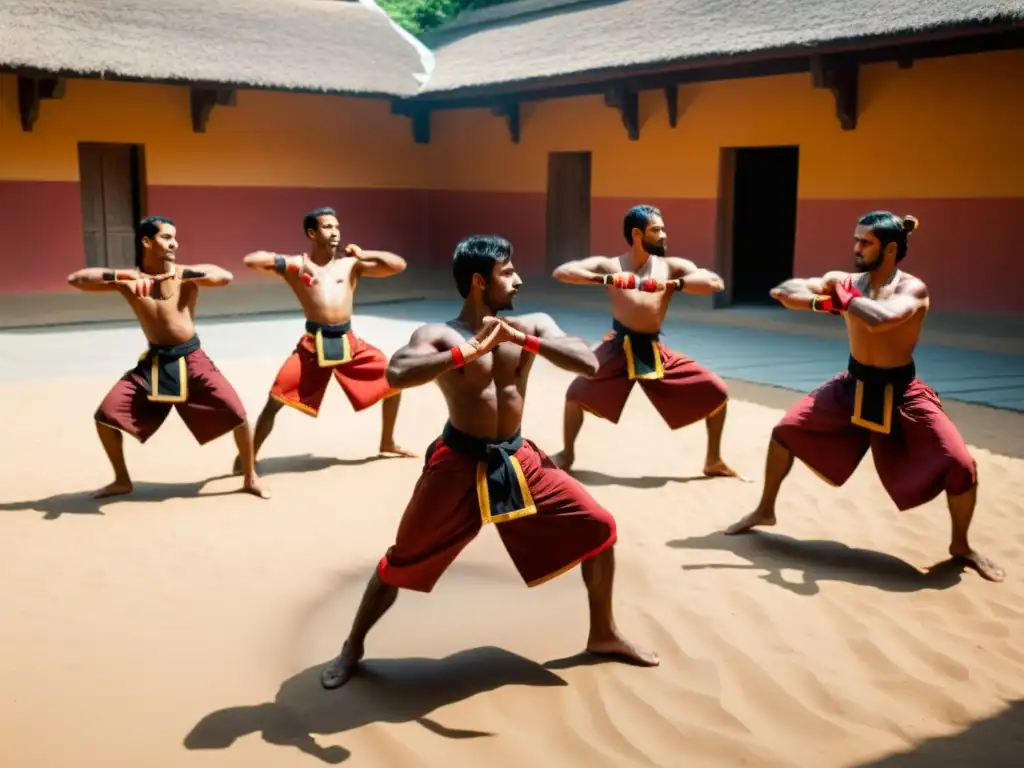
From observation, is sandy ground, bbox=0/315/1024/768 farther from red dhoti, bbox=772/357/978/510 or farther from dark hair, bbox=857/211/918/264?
dark hair, bbox=857/211/918/264

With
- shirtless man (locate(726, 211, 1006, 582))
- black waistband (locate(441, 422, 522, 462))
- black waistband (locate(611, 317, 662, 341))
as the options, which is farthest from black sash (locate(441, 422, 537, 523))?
black waistband (locate(611, 317, 662, 341))

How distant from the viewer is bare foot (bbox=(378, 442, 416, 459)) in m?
6.04

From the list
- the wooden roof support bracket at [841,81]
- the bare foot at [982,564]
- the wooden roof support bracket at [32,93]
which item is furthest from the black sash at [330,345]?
the wooden roof support bracket at [32,93]

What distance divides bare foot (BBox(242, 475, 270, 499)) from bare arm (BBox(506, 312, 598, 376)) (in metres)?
2.39

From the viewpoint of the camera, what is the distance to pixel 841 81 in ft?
35.0

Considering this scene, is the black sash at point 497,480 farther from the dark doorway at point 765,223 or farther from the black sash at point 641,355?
the dark doorway at point 765,223

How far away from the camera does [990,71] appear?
384 inches

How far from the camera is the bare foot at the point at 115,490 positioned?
5156mm

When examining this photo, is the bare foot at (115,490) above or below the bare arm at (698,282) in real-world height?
below

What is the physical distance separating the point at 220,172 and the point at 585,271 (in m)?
10.2

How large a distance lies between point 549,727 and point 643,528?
1873mm

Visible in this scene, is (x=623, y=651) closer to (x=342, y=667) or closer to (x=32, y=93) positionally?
(x=342, y=667)

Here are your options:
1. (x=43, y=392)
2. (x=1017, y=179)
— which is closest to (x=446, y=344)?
(x=43, y=392)

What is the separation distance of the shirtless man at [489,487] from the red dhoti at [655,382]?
2.22 meters
